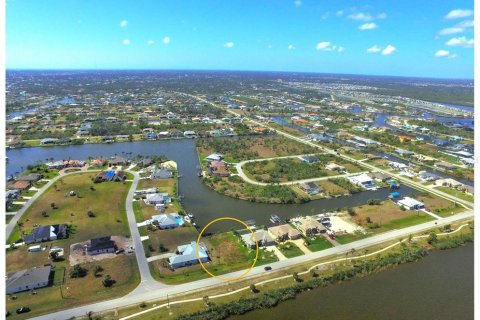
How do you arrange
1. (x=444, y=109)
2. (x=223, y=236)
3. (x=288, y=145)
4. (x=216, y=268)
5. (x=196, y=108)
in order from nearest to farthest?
1. (x=216, y=268)
2. (x=223, y=236)
3. (x=288, y=145)
4. (x=196, y=108)
5. (x=444, y=109)

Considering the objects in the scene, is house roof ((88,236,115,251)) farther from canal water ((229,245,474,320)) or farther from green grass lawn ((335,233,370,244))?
green grass lawn ((335,233,370,244))

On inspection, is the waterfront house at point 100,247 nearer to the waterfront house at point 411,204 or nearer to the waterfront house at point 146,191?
the waterfront house at point 146,191

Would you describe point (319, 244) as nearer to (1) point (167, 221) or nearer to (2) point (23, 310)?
(1) point (167, 221)

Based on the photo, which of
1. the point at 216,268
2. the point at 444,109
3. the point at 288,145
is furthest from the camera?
the point at 444,109

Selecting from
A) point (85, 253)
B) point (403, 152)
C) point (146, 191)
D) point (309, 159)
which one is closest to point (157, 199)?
point (146, 191)

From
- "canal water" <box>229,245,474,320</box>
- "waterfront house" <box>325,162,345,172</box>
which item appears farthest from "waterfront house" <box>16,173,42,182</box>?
"waterfront house" <box>325,162,345,172</box>

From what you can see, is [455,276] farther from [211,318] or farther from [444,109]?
[444,109]

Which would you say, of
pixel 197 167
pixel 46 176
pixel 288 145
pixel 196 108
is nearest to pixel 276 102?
pixel 196 108
